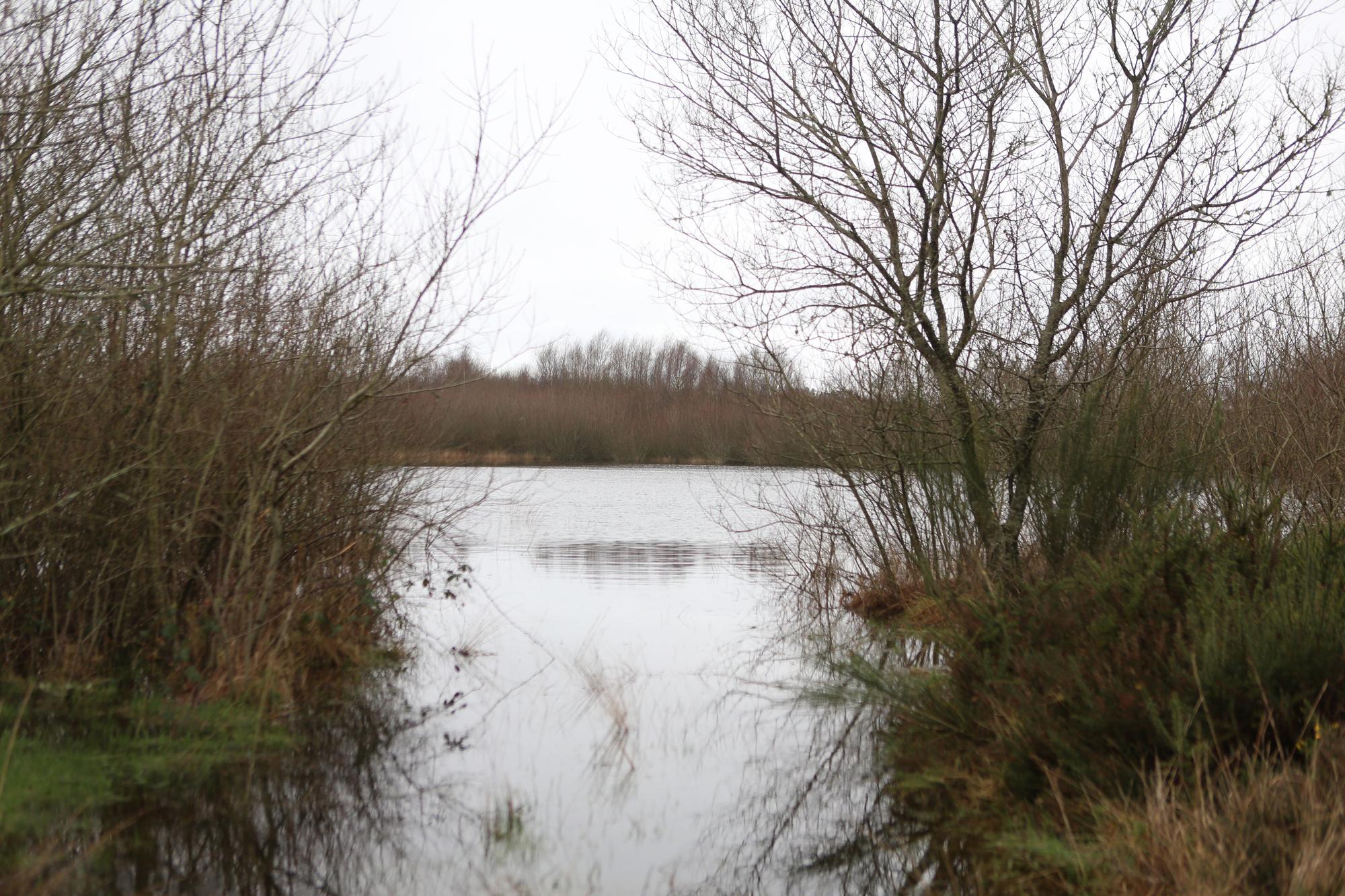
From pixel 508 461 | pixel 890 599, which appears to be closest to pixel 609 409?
pixel 508 461

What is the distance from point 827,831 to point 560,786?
5.32 ft

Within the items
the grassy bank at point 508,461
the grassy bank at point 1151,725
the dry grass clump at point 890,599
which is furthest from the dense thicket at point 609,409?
the grassy bank at point 1151,725

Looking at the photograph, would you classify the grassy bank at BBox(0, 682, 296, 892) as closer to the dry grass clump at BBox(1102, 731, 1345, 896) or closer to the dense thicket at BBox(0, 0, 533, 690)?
the dense thicket at BBox(0, 0, 533, 690)

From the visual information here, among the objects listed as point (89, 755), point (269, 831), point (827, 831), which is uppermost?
point (89, 755)

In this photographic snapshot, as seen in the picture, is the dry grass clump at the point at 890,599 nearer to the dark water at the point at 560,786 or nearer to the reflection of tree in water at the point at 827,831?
the dark water at the point at 560,786

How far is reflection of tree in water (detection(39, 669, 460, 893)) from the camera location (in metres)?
5.28

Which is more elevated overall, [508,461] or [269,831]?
[508,461]

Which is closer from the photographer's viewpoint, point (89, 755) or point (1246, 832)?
point (1246, 832)

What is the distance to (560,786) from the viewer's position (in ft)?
23.3

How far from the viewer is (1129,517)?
1021 cm

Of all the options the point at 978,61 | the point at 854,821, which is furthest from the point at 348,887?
the point at 978,61

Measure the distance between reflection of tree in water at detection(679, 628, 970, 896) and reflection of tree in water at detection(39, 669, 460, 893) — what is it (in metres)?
1.63

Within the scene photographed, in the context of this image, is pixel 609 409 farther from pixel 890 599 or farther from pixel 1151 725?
pixel 1151 725

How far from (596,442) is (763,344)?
43.1 m
